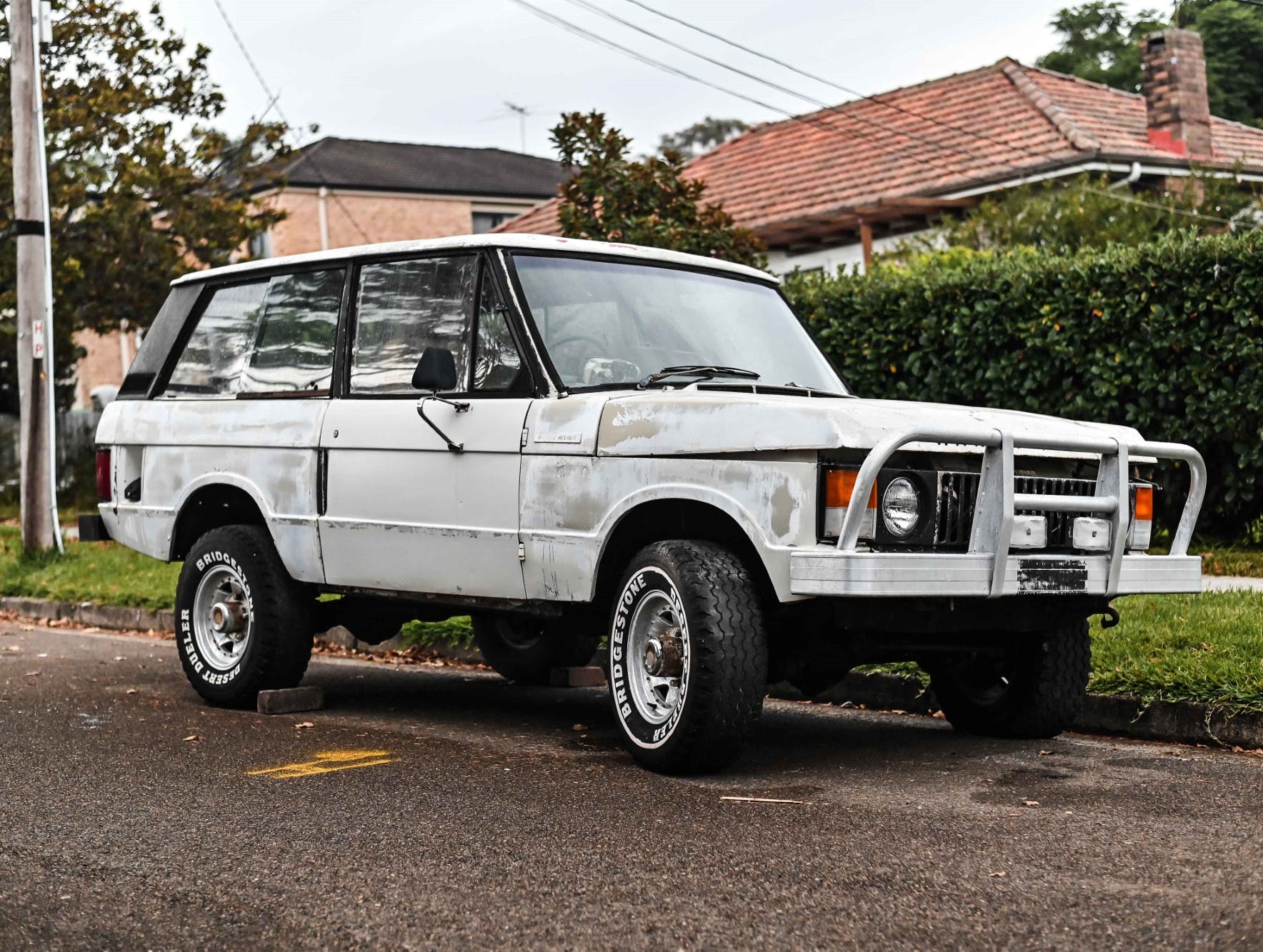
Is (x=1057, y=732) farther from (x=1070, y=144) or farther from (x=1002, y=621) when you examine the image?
(x=1070, y=144)

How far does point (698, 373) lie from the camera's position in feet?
22.2

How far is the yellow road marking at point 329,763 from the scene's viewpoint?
6180mm

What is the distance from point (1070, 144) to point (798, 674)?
729 inches

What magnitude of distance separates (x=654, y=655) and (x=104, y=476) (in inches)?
158

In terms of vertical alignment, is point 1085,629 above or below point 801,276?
below

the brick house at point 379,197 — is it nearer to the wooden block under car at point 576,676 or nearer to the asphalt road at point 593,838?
the wooden block under car at point 576,676

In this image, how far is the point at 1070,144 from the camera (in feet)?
76.3

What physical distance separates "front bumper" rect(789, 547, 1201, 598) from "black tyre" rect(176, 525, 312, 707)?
3.07 m

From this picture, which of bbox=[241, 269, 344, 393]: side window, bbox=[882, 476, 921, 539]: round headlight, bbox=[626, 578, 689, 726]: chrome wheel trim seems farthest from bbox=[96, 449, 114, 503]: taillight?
bbox=[882, 476, 921, 539]: round headlight

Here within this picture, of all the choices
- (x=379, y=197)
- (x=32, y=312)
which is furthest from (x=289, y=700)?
(x=379, y=197)

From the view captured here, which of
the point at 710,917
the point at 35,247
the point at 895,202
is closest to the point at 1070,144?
the point at 895,202

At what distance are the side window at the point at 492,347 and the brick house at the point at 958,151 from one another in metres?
16.1

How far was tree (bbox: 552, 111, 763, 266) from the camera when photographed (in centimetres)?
1403

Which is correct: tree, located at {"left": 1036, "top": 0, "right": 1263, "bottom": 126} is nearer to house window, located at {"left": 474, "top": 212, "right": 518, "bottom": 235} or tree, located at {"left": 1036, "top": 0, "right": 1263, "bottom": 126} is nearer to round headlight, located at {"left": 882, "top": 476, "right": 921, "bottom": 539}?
house window, located at {"left": 474, "top": 212, "right": 518, "bottom": 235}
